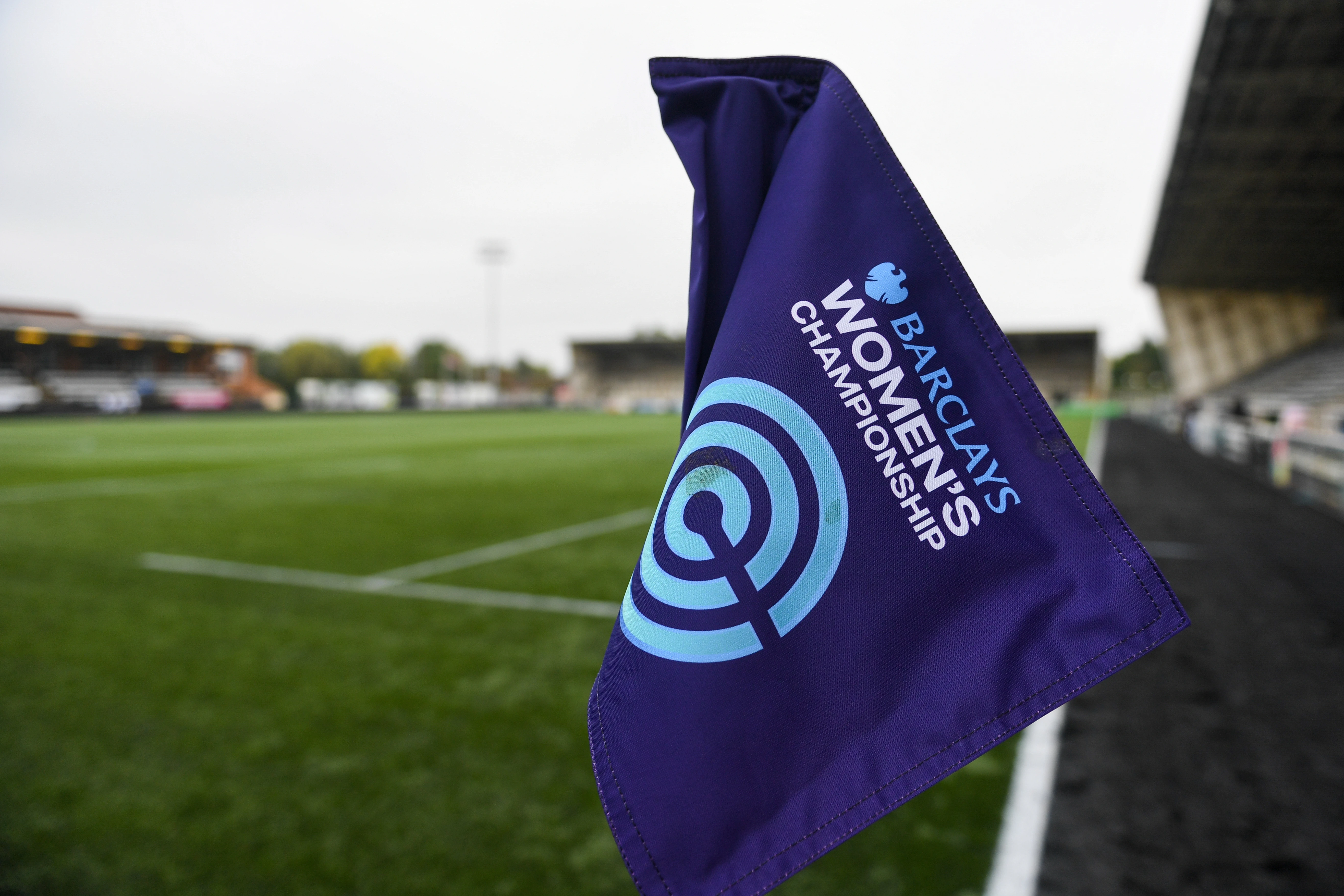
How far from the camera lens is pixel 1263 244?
2525 cm

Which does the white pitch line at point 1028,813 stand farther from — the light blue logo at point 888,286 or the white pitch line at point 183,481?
the white pitch line at point 183,481

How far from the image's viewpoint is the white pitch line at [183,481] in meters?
8.95

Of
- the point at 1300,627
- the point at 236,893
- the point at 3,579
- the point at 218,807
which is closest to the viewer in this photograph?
the point at 236,893

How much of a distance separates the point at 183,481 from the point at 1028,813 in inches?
434

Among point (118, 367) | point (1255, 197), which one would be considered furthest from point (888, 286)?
point (118, 367)

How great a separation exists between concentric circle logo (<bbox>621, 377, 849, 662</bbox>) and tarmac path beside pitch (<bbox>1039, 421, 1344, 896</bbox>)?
5.69 feet

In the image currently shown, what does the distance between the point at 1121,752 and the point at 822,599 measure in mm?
2641

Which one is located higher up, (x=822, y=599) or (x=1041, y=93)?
(x=1041, y=93)

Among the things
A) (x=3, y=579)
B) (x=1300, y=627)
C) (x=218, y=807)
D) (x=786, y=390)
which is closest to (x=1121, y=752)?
(x=1300, y=627)

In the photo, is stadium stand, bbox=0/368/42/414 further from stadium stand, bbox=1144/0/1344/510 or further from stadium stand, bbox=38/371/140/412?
stadium stand, bbox=1144/0/1344/510

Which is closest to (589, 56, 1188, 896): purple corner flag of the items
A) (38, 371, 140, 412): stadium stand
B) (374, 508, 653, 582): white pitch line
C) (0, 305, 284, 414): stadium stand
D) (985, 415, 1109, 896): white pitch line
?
(985, 415, 1109, 896): white pitch line

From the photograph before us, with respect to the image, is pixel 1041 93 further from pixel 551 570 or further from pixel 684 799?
pixel 551 570

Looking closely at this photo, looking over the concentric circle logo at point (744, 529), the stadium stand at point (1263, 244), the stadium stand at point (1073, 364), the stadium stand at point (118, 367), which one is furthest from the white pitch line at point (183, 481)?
the stadium stand at point (1073, 364)

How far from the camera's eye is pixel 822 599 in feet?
2.43
